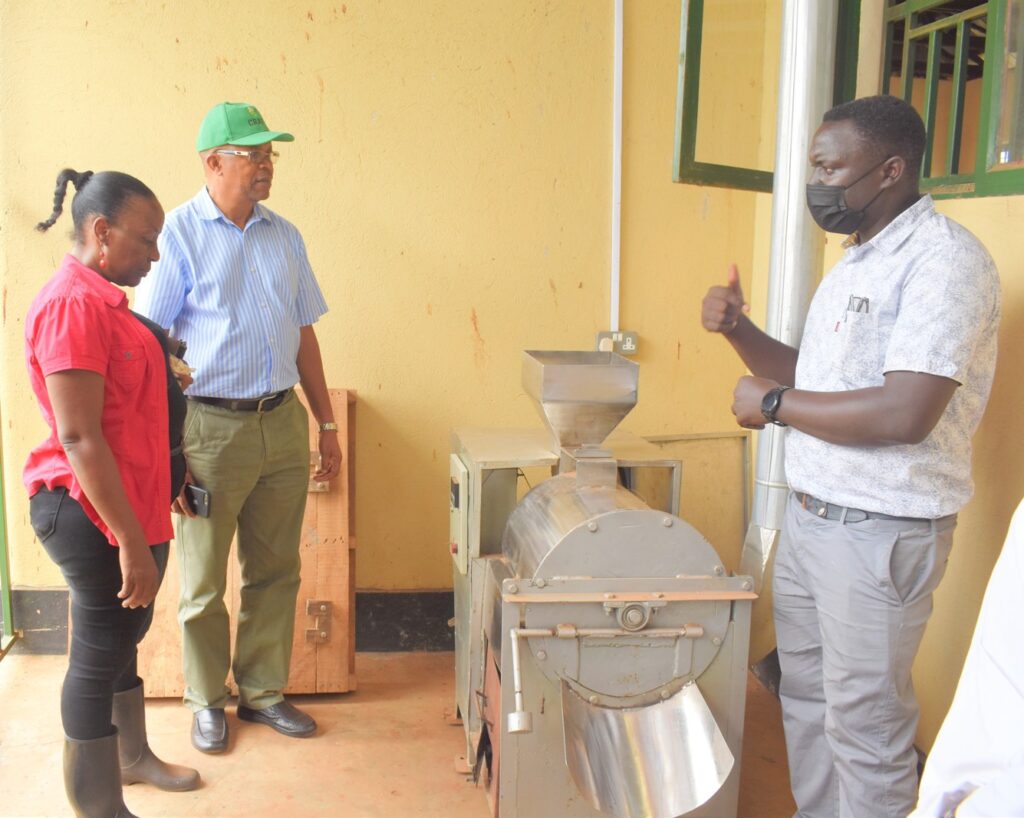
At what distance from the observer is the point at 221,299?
2621mm

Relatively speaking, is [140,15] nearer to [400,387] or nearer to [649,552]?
[400,387]

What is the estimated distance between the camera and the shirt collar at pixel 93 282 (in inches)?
79.3

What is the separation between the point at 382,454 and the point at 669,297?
1.25 meters

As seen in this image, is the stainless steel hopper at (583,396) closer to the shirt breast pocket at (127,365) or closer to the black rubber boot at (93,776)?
the shirt breast pocket at (127,365)

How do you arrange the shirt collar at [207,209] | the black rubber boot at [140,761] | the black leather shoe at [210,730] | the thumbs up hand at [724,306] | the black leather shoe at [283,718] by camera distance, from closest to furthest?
1. the thumbs up hand at [724,306]
2. the black rubber boot at [140,761]
3. the shirt collar at [207,209]
4. the black leather shoe at [210,730]
5. the black leather shoe at [283,718]

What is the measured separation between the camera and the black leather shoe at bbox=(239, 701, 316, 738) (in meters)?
2.96

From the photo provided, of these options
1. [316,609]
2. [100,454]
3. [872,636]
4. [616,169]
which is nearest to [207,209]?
[100,454]

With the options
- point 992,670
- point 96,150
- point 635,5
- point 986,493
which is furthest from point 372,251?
point 992,670

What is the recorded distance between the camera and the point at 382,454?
349cm

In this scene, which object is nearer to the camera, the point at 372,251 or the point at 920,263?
the point at 920,263

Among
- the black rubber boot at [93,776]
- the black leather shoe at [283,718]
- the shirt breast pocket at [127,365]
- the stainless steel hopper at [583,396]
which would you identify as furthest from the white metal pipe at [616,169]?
the black rubber boot at [93,776]

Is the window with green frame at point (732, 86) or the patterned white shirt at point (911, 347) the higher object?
the window with green frame at point (732, 86)

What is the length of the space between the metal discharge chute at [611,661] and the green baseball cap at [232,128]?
107cm

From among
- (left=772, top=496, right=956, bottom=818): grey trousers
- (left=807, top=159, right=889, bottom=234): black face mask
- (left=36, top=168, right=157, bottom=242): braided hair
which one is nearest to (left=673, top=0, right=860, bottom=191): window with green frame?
(left=807, top=159, right=889, bottom=234): black face mask
